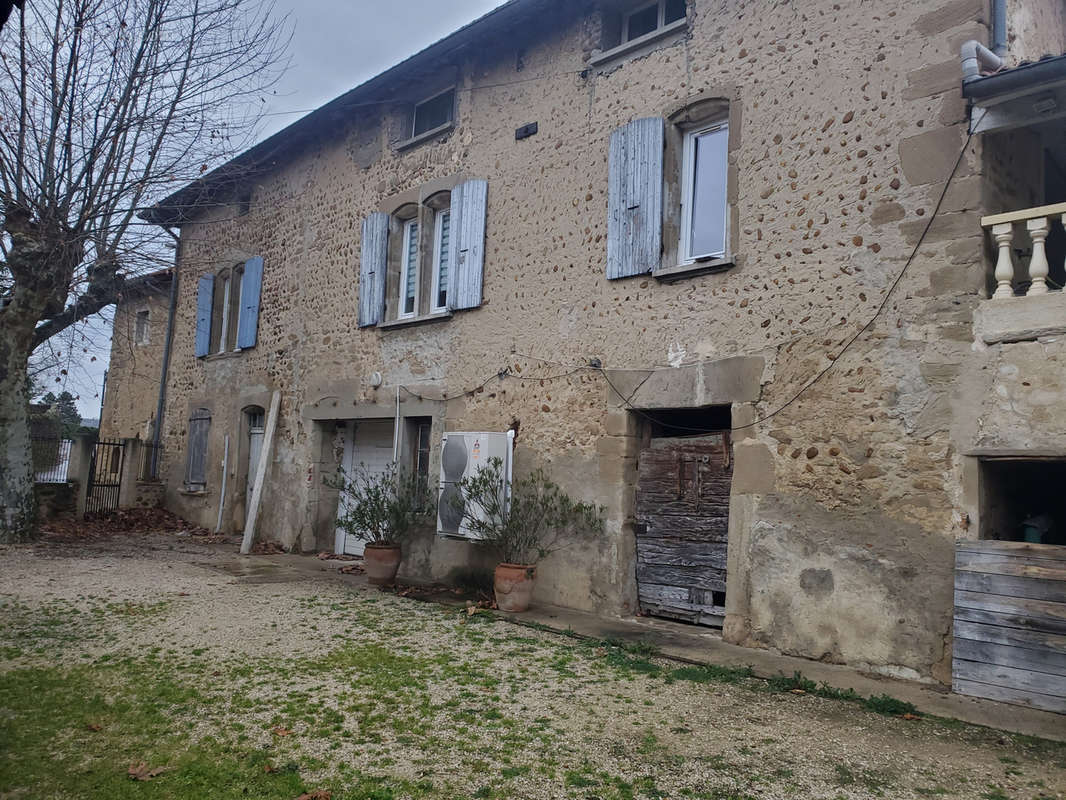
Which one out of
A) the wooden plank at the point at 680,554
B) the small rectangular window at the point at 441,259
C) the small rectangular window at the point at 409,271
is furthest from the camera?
the small rectangular window at the point at 409,271

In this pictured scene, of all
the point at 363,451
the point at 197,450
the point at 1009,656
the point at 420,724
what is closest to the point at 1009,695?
the point at 1009,656

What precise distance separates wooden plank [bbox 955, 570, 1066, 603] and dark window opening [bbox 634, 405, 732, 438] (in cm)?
→ 251

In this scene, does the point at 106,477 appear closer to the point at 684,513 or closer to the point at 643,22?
the point at 684,513

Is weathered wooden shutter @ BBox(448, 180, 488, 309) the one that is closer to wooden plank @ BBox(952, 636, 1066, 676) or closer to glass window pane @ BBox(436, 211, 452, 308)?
glass window pane @ BBox(436, 211, 452, 308)

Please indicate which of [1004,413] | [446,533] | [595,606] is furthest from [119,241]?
[1004,413]

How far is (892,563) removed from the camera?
525 cm

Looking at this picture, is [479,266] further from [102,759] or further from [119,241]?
[102,759]

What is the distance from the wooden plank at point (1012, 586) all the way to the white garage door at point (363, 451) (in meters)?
7.01

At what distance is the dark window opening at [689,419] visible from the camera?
6977mm

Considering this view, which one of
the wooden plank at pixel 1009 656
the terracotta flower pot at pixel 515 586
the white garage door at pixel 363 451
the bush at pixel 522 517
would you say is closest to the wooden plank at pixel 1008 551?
the wooden plank at pixel 1009 656

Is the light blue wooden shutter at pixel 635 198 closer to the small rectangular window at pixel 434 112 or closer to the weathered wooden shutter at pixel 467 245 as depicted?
the weathered wooden shutter at pixel 467 245

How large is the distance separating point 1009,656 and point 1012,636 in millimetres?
119

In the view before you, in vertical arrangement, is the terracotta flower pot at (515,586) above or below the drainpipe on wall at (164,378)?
below

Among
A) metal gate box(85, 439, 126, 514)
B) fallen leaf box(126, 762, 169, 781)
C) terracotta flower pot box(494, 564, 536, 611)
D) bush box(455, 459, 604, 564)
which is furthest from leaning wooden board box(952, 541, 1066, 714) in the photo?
metal gate box(85, 439, 126, 514)
